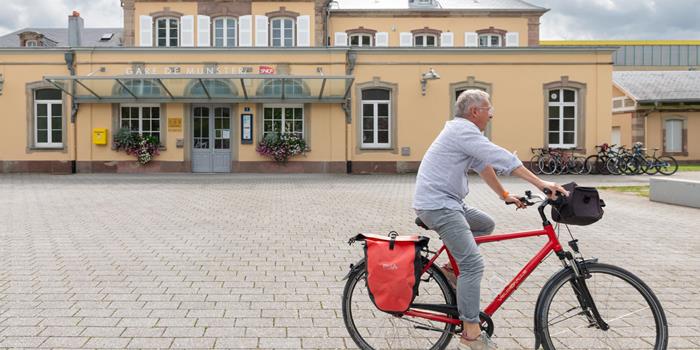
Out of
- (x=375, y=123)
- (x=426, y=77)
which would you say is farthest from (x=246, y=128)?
(x=426, y=77)

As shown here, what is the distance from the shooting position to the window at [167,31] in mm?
28391

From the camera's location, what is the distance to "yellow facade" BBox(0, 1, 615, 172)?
21953 mm

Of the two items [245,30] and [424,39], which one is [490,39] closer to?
[424,39]

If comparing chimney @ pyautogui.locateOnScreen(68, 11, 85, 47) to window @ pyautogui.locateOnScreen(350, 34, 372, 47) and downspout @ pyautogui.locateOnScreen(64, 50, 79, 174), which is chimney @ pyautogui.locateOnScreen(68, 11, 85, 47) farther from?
window @ pyautogui.locateOnScreen(350, 34, 372, 47)

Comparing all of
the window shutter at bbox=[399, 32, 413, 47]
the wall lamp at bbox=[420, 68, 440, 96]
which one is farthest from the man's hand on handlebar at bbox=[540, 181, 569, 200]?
the window shutter at bbox=[399, 32, 413, 47]

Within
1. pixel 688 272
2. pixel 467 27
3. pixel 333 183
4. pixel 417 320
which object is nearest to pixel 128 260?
pixel 417 320

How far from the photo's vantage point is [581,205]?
3340mm

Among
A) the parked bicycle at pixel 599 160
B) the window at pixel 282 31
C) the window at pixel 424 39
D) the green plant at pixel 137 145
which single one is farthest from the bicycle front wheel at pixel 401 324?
the window at pixel 424 39

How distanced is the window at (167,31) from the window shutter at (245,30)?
9.24 feet

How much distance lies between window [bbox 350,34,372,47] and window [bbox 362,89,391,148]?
10559mm

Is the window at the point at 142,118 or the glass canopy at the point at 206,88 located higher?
the glass canopy at the point at 206,88

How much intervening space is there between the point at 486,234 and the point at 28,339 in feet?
9.79

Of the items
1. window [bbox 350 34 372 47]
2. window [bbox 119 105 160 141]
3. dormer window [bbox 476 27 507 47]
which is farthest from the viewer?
window [bbox 350 34 372 47]

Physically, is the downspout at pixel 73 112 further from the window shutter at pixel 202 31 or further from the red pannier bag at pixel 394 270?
the red pannier bag at pixel 394 270
